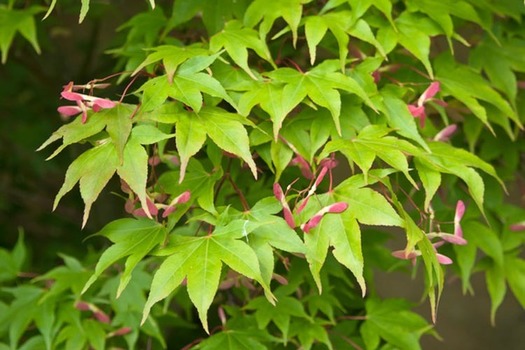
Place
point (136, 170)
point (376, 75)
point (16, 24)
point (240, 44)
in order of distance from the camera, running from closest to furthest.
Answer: point (136, 170), point (240, 44), point (376, 75), point (16, 24)

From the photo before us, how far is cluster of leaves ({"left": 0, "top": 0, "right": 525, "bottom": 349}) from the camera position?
1064mm

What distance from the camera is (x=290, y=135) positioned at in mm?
1219

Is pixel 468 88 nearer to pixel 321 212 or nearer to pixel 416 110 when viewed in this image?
pixel 416 110

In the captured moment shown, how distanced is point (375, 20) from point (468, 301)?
1474 millimetres

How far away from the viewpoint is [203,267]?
1.03 meters

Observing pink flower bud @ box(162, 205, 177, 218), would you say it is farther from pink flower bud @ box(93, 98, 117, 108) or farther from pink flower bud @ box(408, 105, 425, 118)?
pink flower bud @ box(408, 105, 425, 118)

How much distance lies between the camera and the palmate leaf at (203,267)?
1.01 metres

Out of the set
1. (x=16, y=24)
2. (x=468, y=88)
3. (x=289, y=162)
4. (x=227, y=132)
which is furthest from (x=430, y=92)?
(x=16, y=24)

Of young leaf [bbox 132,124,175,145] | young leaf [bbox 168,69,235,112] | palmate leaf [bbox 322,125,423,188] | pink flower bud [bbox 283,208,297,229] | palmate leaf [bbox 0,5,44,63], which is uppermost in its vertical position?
young leaf [bbox 168,69,235,112]

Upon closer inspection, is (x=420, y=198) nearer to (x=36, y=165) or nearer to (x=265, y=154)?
(x=265, y=154)

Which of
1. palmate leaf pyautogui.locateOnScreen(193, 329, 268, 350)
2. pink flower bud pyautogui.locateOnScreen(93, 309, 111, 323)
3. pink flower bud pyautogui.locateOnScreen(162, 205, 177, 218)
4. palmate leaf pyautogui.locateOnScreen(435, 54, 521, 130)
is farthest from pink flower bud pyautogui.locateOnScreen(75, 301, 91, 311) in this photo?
palmate leaf pyautogui.locateOnScreen(435, 54, 521, 130)

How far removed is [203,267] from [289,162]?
29 cm

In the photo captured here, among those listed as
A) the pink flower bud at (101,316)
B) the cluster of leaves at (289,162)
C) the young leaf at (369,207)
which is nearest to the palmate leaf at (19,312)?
the cluster of leaves at (289,162)

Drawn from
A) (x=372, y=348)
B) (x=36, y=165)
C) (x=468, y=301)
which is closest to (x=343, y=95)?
(x=372, y=348)
